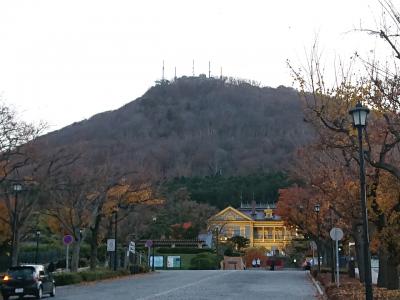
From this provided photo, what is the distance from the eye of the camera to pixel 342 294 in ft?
63.7

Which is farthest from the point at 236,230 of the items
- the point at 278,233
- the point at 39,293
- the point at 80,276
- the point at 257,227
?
the point at 39,293

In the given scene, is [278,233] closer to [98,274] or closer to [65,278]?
[98,274]

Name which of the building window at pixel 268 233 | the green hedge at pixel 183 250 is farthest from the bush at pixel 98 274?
the building window at pixel 268 233

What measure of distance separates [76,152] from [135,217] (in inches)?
634

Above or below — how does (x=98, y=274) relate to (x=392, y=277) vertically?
below

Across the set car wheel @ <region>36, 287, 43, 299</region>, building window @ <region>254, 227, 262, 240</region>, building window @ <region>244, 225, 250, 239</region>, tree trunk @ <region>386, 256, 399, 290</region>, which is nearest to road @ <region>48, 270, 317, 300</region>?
car wheel @ <region>36, 287, 43, 299</region>

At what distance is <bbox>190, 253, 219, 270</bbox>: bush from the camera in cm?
7656

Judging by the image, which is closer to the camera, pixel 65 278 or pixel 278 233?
pixel 65 278

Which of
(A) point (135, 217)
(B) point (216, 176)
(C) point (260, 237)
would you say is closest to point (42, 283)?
(A) point (135, 217)

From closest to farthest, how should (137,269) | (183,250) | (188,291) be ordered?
(188,291), (137,269), (183,250)

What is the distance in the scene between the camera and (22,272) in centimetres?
2462

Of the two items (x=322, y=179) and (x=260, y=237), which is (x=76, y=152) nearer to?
(x=322, y=179)

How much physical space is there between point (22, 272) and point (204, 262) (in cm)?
5331

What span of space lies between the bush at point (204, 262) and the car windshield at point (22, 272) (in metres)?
53.0
